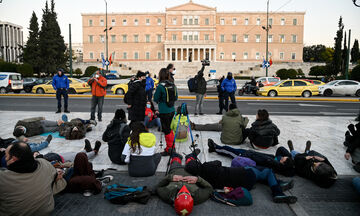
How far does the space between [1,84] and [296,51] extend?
72.1 metres

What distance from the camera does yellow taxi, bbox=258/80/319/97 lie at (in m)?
21.0

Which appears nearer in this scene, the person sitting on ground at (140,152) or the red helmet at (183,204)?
the red helmet at (183,204)

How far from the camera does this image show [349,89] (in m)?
21.4

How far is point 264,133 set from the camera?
641 centimetres

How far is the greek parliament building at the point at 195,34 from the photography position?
73.4m

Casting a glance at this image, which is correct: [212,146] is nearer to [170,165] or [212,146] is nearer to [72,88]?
[170,165]


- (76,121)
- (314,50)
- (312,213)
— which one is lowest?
(312,213)

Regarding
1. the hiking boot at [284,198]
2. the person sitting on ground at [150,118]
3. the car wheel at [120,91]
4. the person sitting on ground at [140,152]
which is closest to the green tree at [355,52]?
the car wheel at [120,91]

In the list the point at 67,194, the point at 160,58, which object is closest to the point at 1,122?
the point at 67,194

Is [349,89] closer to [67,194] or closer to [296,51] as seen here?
[67,194]

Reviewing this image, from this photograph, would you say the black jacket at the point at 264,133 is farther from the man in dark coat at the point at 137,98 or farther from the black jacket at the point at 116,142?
the black jacket at the point at 116,142

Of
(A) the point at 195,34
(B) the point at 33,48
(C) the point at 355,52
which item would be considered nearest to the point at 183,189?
(B) the point at 33,48

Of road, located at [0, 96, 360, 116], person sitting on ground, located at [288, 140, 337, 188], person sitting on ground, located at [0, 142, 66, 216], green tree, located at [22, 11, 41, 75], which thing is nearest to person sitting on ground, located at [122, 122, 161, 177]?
person sitting on ground, located at [0, 142, 66, 216]

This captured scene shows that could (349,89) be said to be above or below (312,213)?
above
